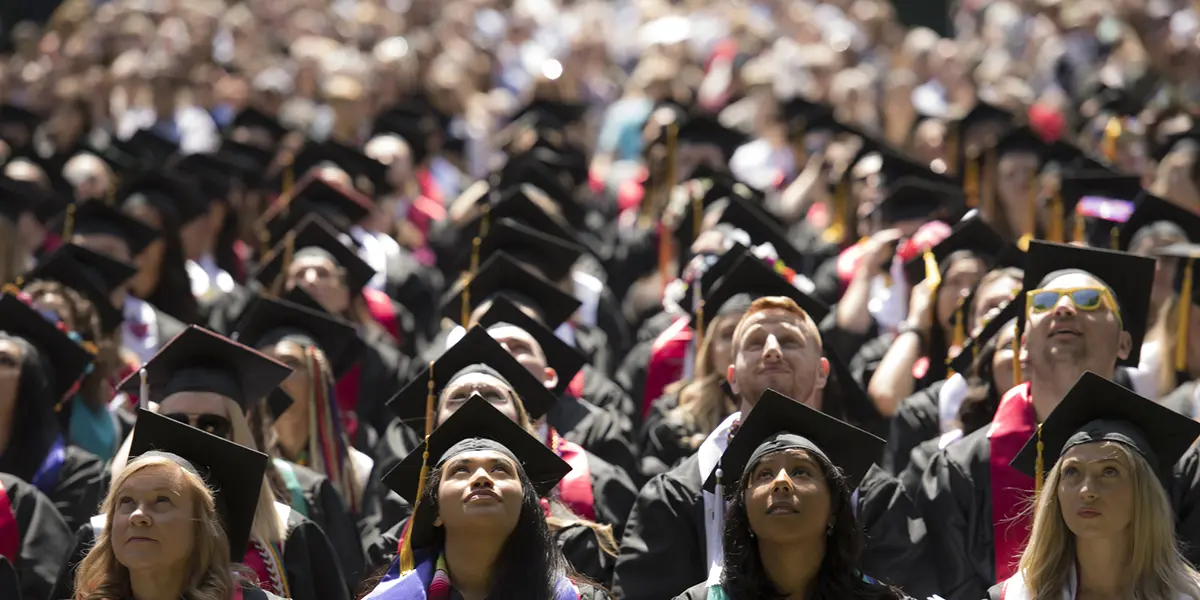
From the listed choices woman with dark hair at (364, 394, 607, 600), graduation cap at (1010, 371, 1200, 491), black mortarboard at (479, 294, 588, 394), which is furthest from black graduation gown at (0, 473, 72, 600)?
graduation cap at (1010, 371, 1200, 491)

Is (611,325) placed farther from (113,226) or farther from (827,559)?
(827,559)

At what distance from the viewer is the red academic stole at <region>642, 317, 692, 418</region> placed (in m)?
7.70

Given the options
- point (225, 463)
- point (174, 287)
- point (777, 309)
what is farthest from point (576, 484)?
point (174, 287)

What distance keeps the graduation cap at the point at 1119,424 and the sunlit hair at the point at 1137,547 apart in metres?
0.08

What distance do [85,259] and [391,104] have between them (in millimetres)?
6199

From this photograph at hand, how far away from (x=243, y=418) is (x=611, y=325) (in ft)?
11.7

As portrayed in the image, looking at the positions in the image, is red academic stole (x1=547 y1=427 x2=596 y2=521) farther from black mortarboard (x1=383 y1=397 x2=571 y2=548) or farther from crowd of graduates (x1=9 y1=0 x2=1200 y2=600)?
black mortarboard (x1=383 y1=397 x2=571 y2=548)

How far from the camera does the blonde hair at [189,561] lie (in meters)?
4.69

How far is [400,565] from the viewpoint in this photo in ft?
16.4

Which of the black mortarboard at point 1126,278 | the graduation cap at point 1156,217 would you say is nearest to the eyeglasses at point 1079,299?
the black mortarboard at point 1126,278

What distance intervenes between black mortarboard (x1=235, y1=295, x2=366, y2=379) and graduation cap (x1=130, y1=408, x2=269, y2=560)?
200cm

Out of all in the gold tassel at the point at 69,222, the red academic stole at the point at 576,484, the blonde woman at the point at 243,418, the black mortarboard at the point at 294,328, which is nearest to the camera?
the blonde woman at the point at 243,418

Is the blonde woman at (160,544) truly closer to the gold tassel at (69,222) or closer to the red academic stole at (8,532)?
the red academic stole at (8,532)

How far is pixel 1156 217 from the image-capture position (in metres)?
7.91
